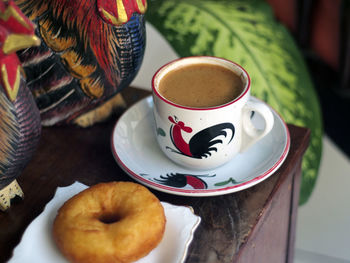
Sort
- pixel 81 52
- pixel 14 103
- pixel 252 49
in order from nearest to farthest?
pixel 14 103 < pixel 81 52 < pixel 252 49

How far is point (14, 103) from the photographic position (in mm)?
410

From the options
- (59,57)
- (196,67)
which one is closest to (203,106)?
(196,67)

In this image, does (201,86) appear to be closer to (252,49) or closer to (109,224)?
(109,224)

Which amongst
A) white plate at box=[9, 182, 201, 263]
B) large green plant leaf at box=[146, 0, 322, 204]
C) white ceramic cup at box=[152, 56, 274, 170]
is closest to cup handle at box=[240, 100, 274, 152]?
white ceramic cup at box=[152, 56, 274, 170]

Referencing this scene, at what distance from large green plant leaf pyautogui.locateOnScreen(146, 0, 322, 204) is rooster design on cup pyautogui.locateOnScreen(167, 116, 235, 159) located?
1.29 ft

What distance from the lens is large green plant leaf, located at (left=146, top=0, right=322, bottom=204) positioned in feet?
2.87

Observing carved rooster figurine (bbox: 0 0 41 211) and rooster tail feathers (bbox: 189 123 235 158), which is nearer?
carved rooster figurine (bbox: 0 0 41 211)

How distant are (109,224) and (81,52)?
21cm

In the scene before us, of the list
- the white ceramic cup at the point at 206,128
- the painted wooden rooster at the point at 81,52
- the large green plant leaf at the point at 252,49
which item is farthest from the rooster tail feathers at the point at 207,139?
the large green plant leaf at the point at 252,49

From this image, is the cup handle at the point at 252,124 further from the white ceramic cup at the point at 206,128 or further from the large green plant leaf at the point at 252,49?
the large green plant leaf at the point at 252,49

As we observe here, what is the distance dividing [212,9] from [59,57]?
19.5 inches

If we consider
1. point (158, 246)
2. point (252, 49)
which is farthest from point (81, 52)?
point (252, 49)

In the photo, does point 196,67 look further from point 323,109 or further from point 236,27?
point 323,109

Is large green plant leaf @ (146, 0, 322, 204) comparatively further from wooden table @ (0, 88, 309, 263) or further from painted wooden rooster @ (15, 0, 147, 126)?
painted wooden rooster @ (15, 0, 147, 126)
